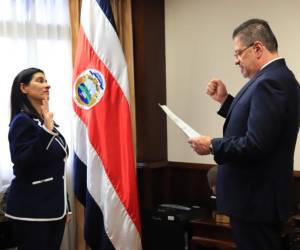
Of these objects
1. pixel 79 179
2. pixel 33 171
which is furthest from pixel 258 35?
pixel 79 179

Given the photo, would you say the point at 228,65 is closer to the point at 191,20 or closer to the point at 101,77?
the point at 191,20

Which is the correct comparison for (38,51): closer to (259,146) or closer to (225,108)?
(225,108)

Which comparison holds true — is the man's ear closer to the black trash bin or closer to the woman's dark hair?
the woman's dark hair

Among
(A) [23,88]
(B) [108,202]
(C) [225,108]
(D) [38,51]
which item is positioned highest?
(D) [38,51]

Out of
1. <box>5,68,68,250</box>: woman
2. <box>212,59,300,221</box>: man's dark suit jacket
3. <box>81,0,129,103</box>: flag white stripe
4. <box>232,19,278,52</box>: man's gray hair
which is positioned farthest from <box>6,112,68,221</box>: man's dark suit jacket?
<box>232,19,278,52</box>: man's gray hair

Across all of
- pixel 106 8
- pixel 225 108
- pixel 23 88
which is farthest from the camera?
pixel 106 8

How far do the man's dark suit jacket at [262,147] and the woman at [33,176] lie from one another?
3.30ft

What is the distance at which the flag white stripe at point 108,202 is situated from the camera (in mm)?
2828

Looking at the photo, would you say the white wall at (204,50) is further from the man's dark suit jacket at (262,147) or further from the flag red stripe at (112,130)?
the man's dark suit jacket at (262,147)

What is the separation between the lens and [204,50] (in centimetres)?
329

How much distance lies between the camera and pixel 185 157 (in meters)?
3.43

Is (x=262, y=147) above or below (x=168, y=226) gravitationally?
above

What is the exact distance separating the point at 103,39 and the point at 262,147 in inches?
65.0

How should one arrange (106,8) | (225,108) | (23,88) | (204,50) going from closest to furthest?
1. (225,108)
2. (23,88)
3. (106,8)
4. (204,50)
